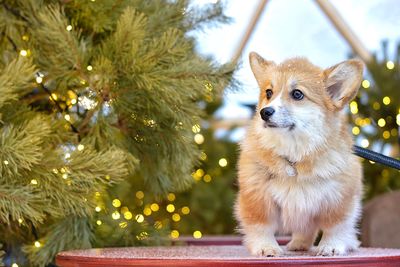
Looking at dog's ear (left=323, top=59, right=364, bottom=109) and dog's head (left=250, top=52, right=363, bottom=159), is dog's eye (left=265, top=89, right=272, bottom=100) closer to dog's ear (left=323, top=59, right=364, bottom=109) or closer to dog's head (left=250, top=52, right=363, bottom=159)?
dog's head (left=250, top=52, right=363, bottom=159)

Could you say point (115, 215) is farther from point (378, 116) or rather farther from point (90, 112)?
point (378, 116)

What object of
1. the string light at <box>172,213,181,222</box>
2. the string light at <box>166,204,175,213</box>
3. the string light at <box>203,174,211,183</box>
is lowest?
the string light at <box>172,213,181,222</box>

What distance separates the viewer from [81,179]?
67.2 inches

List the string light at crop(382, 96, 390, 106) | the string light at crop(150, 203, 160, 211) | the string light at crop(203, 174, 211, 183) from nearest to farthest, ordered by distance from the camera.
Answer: the string light at crop(382, 96, 390, 106)
the string light at crop(150, 203, 160, 211)
the string light at crop(203, 174, 211, 183)

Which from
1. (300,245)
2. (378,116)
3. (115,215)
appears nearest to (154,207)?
(378,116)

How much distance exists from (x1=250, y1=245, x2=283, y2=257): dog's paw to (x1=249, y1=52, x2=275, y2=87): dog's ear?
36 centimetres

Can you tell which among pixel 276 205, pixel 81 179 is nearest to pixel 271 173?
pixel 276 205

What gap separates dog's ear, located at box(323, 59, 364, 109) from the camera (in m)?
1.54

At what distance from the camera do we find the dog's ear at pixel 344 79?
1535 mm

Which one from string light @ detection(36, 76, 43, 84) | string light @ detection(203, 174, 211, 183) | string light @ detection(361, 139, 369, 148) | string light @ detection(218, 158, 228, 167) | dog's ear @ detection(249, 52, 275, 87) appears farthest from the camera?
string light @ detection(203, 174, 211, 183)

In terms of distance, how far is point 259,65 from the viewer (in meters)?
1.63

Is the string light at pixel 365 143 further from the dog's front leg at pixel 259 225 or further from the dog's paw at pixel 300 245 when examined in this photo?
the dog's front leg at pixel 259 225

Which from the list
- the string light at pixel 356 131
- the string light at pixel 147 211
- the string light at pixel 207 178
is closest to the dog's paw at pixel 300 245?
the string light at pixel 356 131

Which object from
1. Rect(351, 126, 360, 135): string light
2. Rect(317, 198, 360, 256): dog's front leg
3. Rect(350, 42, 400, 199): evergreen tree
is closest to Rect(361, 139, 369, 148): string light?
Rect(350, 42, 400, 199): evergreen tree
